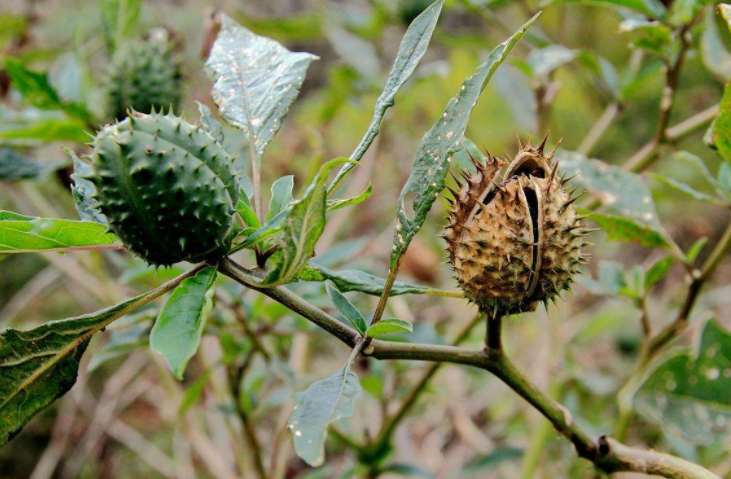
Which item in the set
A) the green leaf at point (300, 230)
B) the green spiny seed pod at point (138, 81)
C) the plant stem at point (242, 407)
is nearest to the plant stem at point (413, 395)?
the plant stem at point (242, 407)

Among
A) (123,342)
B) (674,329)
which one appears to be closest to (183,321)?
(123,342)

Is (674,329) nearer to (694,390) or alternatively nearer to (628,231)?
(694,390)

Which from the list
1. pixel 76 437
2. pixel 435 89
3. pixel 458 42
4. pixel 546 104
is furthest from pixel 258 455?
pixel 435 89

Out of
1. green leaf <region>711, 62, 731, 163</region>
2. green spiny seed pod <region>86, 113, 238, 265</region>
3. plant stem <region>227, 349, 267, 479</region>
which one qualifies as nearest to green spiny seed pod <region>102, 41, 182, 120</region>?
plant stem <region>227, 349, 267, 479</region>

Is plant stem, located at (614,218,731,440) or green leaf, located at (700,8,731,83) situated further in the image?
green leaf, located at (700,8,731,83)

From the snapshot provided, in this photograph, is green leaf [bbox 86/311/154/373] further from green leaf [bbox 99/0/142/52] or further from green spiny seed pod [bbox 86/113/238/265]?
green leaf [bbox 99/0/142/52]

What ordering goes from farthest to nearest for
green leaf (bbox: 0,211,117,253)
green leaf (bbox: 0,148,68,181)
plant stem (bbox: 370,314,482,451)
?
green leaf (bbox: 0,148,68,181) < plant stem (bbox: 370,314,482,451) < green leaf (bbox: 0,211,117,253)

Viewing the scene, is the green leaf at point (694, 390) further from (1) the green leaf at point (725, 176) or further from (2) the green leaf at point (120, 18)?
(2) the green leaf at point (120, 18)

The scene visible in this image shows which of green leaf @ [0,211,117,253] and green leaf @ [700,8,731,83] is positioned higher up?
green leaf @ [700,8,731,83]

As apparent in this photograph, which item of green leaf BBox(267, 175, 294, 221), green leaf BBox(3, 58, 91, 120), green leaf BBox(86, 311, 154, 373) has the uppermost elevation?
green leaf BBox(267, 175, 294, 221)
